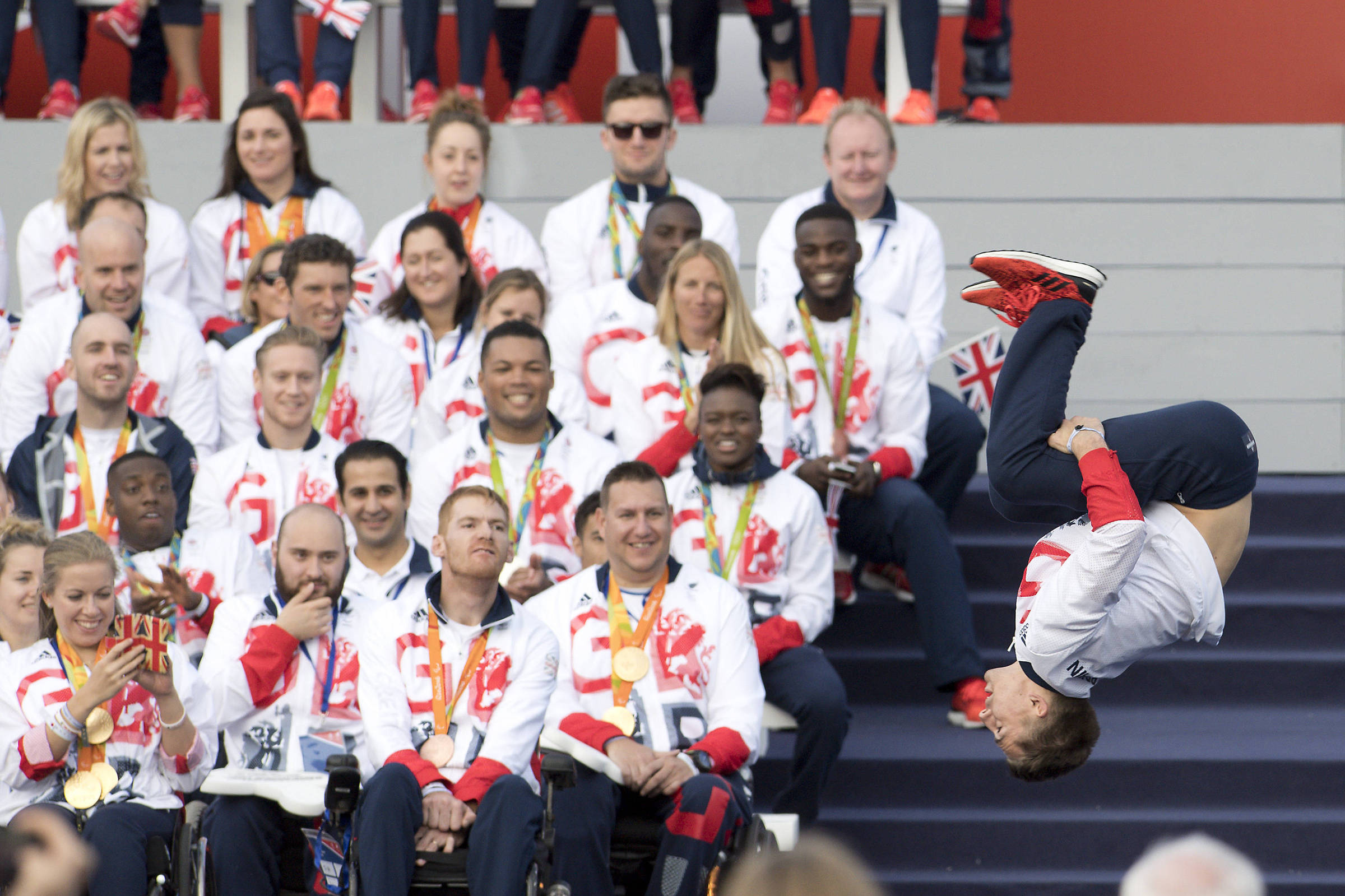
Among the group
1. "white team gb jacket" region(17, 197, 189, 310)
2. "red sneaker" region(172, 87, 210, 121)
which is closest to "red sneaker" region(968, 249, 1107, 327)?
"white team gb jacket" region(17, 197, 189, 310)

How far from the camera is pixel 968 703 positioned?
610cm

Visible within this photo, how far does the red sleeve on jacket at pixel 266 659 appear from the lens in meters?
5.13

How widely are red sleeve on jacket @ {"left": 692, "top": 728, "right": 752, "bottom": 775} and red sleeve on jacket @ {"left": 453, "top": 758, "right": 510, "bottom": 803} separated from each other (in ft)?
1.99

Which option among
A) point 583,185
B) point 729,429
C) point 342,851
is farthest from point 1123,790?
point 583,185

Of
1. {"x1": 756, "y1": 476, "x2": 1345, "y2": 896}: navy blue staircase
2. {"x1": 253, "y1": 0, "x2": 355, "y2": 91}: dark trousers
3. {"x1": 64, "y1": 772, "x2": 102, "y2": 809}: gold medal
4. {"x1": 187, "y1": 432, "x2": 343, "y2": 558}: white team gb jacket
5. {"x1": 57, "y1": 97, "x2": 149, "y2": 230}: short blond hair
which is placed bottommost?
{"x1": 756, "y1": 476, "x2": 1345, "y2": 896}: navy blue staircase

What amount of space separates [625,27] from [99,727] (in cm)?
462

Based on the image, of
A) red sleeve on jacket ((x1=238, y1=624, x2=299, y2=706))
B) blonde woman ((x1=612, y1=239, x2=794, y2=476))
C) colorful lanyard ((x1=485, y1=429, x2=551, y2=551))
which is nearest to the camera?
red sleeve on jacket ((x1=238, y1=624, x2=299, y2=706))

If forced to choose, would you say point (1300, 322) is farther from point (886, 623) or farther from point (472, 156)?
point (472, 156)

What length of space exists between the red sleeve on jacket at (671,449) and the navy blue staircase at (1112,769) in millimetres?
1012

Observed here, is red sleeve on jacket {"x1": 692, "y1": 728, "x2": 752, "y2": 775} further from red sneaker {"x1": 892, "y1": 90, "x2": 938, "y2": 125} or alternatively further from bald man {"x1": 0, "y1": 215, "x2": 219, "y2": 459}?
red sneaker {"x1": 892, "y1": 90, "x2": 938, "y2": 125}

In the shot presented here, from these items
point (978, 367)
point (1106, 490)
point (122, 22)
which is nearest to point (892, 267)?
point (978, 367)

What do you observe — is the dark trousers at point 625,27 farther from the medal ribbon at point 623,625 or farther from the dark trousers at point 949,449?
the medal ribbon at point 623,625

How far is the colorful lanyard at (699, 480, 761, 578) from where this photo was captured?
5855 millimetres

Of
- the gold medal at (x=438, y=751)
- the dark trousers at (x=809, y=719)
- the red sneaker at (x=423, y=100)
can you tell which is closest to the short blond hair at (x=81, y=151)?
the red sneaker at (x=423, y=100)
